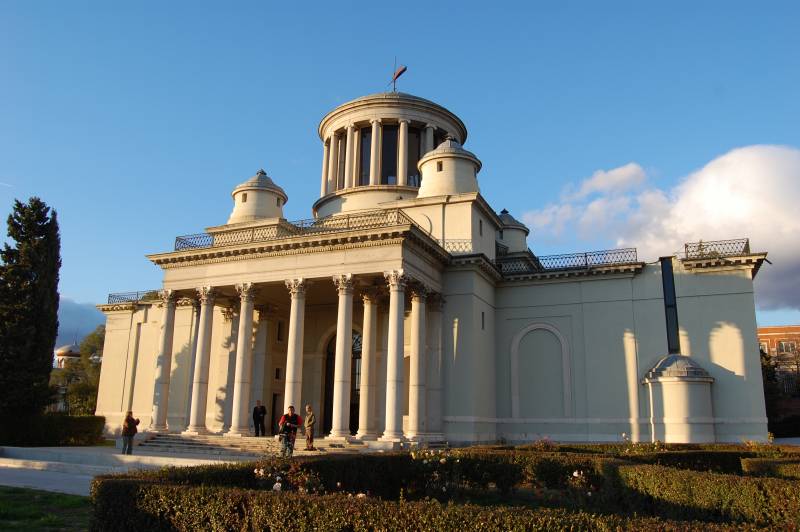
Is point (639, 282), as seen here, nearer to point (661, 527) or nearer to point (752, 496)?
point (752, 496)

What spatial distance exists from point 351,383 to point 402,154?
12.9 m

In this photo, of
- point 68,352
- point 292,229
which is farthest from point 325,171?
point 68,352

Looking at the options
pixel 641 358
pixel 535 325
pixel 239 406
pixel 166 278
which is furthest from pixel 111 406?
pixel 641 358

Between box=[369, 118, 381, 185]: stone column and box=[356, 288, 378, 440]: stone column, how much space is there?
378 inches

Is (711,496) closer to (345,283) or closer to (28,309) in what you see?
(345,283)

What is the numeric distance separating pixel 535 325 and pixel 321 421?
11.5 metres

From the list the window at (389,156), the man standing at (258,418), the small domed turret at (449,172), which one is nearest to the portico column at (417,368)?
the small domed turret at (449,172)

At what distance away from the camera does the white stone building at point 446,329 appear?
25.8 meters

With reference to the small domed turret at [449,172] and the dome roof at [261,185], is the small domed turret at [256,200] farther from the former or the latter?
the small domed turret at [449,172]

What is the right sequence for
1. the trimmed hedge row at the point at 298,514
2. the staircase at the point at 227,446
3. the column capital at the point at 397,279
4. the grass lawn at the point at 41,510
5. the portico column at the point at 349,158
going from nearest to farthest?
the trimmed hedge row at the point at 298,514 < the grass lawn at the point at 41,510 < the staircase at the point at 227,446 < the column capital at the point at 397,279 < the portico column at the point at 349,158

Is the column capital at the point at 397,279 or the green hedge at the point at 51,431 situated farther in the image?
the green hedge at the point at 51,431

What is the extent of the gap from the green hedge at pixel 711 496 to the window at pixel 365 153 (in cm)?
2640

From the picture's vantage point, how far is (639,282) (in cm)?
2917

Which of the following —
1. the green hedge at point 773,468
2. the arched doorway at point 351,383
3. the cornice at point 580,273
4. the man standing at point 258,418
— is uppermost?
the cornice at point 580,273
